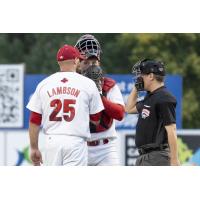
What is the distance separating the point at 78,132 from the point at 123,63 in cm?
3298

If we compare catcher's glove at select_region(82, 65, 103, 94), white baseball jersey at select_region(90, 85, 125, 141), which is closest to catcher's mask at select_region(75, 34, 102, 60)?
Answer: catcher's glove at select_region(82, 65, 103, 94)

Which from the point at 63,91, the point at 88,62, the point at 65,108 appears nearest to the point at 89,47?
the point at 88,62

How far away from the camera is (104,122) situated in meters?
9.33

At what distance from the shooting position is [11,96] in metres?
20.3

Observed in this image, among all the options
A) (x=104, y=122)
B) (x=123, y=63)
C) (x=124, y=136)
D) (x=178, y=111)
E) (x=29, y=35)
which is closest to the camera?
(x=104, y=122)

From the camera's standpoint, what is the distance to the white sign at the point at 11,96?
792 inches

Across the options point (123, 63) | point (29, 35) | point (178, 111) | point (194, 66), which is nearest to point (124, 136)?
point (178, 111)

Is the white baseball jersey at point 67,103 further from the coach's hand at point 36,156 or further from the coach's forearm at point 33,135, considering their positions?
the coach's hand at point 36,156

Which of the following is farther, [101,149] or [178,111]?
[178,111]

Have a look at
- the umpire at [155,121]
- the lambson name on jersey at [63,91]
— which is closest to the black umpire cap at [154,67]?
the umpire at [155,121]

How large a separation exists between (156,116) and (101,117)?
665 mm

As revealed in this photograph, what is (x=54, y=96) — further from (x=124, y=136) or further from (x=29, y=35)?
(x=29, y=35)

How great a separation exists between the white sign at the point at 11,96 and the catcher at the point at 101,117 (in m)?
10.6

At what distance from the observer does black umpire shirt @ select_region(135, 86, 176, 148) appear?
8883mm
